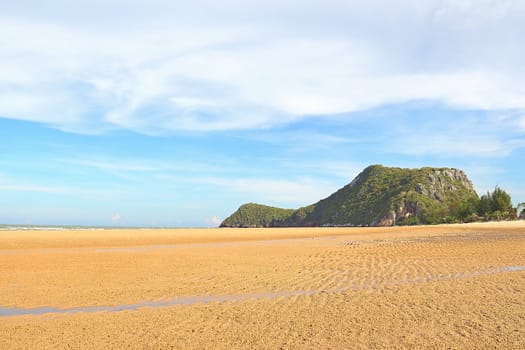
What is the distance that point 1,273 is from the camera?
59.9 ft

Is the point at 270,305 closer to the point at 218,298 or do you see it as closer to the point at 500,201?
the point at 218,298

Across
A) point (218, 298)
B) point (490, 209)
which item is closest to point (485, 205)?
point (490, 209)

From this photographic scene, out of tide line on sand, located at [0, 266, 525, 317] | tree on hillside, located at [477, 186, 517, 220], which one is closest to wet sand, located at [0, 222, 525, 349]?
tide line on sand, located at [0, 266, 525, 317]

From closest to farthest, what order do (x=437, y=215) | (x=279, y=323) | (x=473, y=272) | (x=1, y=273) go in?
(x=279, y=323) → (x=473, y=272) → (x=1, y=273) → (x=437, y=215)

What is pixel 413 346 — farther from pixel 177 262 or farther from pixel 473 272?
pixel 177 262

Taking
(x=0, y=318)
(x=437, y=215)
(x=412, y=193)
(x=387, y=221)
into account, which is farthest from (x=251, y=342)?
(x=412, y=193)

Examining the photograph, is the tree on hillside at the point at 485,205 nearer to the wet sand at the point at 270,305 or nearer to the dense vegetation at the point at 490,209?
the dense vegetation at the point at 490,209

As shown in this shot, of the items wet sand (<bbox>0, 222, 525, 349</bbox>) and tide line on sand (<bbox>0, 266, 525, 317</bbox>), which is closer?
wet sand (<bbox>0, 222, 525, 349</bbox>)

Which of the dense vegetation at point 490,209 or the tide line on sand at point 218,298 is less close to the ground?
the dense vegetation at point 490,209

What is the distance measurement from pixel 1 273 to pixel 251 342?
15.2 metres

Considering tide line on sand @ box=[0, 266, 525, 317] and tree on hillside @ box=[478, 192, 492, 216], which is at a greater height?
tree on hillside @ box=[478, 192, 492, 216]

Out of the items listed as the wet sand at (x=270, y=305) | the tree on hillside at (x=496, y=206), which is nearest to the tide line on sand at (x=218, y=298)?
the wet sand at (x=270, y=305)

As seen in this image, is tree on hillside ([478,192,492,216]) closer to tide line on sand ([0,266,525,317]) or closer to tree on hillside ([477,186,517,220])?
tree on hillside ([477,186,517,220])

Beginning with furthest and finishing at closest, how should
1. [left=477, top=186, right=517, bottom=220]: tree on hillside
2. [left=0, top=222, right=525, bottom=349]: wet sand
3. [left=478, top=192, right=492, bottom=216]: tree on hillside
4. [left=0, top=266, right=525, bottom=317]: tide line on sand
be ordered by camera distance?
[left=478, top=192, right=492, bottom=216]: tree on hillside
[left=477, top=186, right=517, bottom=220]: tree on hillside
[left=0, top=266, right=525, bottom=317]: tide line on sand
[left=0, top=222, right=525, bottom=349]: wet sand
